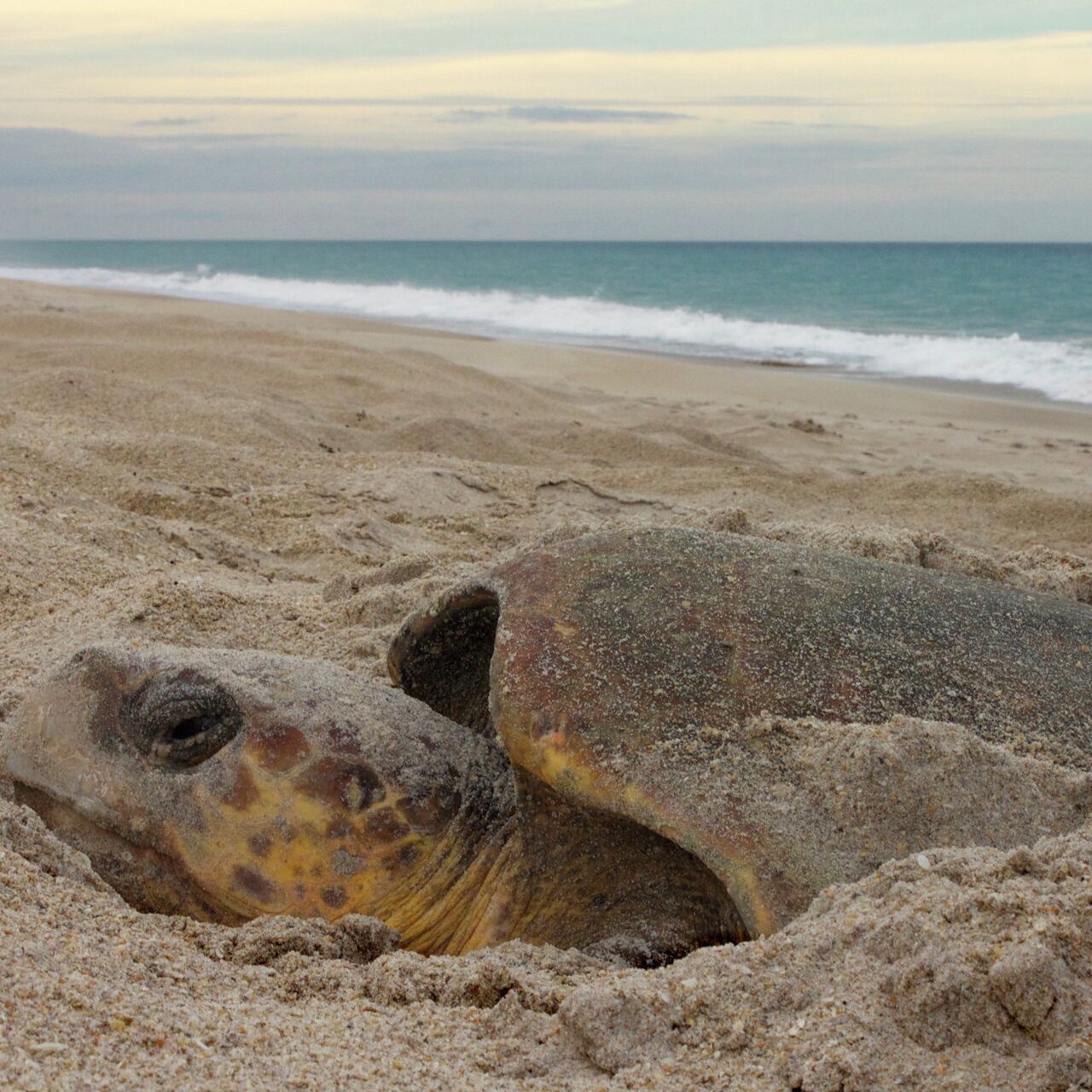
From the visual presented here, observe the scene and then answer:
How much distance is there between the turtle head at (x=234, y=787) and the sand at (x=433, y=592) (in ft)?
0.37

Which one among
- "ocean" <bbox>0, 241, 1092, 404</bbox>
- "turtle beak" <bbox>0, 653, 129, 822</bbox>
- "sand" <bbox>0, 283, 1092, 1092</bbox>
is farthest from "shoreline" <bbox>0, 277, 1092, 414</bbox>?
"turtle beak" <bbox>0, 653, 129, 822</bbox>

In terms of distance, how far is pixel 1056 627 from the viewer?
228 centimetres

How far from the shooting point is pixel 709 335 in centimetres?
1877

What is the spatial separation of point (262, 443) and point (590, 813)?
4.53 m

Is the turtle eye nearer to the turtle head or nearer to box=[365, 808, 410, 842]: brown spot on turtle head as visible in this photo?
the turtle head

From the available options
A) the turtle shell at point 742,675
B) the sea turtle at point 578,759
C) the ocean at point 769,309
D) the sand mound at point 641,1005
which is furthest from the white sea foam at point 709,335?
the sand mound at point 641,1005

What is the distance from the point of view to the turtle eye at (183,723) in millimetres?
2066

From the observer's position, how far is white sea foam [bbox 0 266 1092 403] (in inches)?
527

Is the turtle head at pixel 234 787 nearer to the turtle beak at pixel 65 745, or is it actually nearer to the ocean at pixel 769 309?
the turtle beak at pixel 65 745

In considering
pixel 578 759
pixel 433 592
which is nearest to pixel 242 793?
pixel 578 759

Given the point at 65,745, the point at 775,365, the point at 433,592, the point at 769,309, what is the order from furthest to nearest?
1. the point at 769,309
2. the point at 775,365
3. the point at 433,592
4. the point at 65,745

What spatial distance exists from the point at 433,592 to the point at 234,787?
1576 millimetres

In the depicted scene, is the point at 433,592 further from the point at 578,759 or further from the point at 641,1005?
the point at 641,1005

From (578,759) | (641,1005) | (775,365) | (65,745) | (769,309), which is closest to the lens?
(641,1005)
